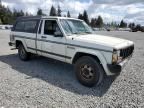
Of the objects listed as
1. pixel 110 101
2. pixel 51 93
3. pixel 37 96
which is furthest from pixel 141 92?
pixel 37 96

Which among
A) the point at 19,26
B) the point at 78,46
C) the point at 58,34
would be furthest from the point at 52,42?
the point at 19,26

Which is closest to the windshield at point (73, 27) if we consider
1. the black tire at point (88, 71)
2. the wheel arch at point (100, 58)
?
the wheel arch at point (100, 58)

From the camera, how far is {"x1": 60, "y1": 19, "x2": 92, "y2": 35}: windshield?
5783 millimetres

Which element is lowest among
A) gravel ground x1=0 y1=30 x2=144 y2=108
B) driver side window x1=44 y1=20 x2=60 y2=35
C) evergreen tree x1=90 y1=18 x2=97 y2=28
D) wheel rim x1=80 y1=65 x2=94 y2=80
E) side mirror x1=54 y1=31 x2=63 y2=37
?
gravel ground x1=0 y1=30 x2=144 y2=108

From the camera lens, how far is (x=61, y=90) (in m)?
4.77

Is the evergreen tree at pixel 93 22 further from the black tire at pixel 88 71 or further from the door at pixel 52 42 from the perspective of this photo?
the black tire at pixel 88 71

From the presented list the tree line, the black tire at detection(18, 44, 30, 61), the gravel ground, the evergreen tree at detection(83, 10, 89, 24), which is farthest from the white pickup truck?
the evergreen tree at detection(83, 10, 89, 24)

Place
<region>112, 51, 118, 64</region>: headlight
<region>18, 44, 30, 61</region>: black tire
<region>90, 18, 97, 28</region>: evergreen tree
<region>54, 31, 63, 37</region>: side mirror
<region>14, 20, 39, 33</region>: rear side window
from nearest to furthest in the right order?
<region>112, 51, 118, 64</region>: headlight, <region>54, 31, 63, 37</region>: side mirror, <region>14, 20, 39, 33</region>: rear side window, <region>18, 44, 30, 61</region>: black tire, <region>90, 18, 97, 28</region>: evergreen tree

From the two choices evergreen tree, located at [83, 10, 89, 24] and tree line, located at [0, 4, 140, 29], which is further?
evergreen tree, located at [83, 10, 89, 24]

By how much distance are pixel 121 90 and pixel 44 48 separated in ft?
10.9

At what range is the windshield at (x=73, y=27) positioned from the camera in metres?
5.78

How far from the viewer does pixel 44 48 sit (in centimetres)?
653

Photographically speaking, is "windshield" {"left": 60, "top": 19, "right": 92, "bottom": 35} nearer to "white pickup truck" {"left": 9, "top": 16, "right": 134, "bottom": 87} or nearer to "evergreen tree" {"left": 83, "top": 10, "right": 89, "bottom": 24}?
"white pickup truck" {"left": 9, "top": 16, "right": 134, "bottom": 87}

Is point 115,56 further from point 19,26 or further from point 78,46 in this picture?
point 19,26
